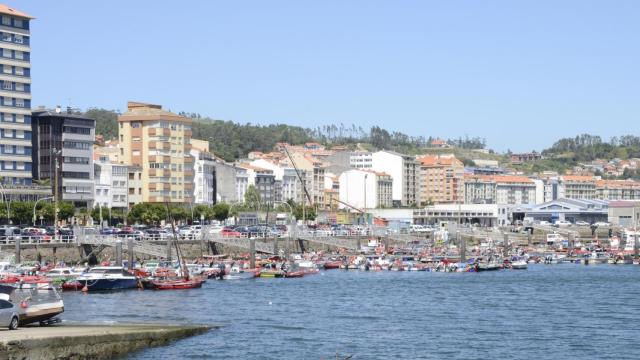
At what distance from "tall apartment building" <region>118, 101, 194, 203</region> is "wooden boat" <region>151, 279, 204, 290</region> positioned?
2597 inches

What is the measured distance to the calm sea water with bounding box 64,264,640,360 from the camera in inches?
1975

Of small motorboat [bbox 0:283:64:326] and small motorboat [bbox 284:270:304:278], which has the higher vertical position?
small motorboat [bbox 0:283:64:326]

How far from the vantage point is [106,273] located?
255ft

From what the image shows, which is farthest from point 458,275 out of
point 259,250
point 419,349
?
point 419,349

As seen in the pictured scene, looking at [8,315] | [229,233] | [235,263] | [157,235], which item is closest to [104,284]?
[235,263]

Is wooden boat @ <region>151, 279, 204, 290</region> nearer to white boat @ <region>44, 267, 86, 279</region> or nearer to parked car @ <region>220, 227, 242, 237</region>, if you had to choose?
white boat @ <region>44, 267, 86, 279</region>

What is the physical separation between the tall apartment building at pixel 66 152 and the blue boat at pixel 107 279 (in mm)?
59628

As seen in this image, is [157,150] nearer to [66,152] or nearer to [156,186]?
[156,186]

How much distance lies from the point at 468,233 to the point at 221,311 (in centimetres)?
10196

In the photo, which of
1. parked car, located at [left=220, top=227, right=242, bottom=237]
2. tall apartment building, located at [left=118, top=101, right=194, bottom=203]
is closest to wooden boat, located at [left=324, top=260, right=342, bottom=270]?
parked car, located at [left=220, top=227, right=242, bottom=237]

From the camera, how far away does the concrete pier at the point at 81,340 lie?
39312 mm

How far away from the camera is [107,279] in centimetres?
7700

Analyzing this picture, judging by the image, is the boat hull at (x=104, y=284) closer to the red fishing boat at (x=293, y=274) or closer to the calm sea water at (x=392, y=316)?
the calm sea water at (x=392, y=316)

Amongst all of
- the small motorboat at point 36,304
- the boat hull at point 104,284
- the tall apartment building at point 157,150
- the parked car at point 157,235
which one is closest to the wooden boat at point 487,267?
the parked car at point 157,235
